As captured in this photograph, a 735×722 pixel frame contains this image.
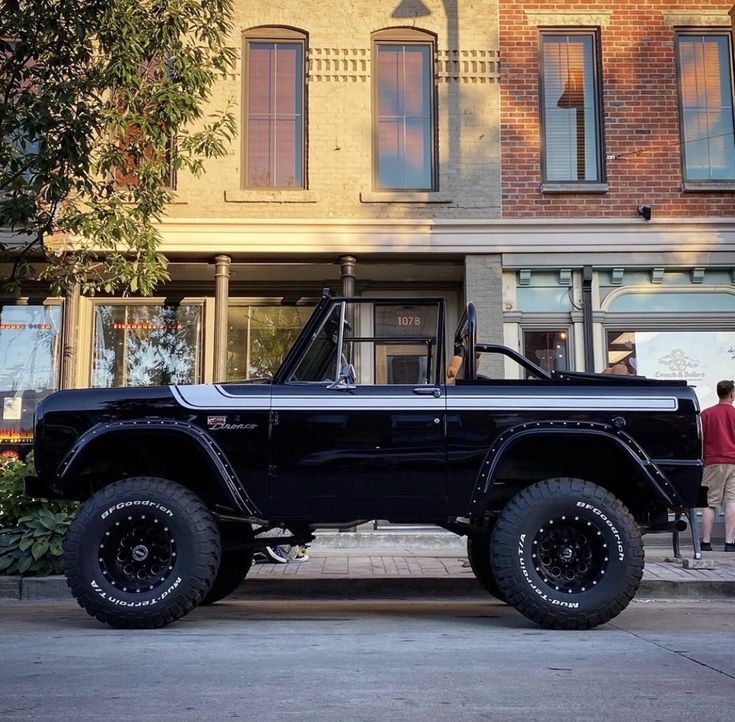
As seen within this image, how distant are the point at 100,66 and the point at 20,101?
803 mm

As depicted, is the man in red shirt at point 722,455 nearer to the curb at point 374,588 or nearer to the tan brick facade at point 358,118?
the curb at point 374,588

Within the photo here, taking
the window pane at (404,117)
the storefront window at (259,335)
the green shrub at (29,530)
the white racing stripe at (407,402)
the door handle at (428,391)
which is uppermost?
the window pane at (404,117)

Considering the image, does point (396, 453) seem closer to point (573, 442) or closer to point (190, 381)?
point (573, 442)

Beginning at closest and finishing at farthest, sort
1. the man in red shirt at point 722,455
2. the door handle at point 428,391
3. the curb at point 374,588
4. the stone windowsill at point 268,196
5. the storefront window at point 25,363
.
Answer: the door handle at point 428,391
the curb at point 374,588
the man in red shirt at point 722,455
the stone windowsill at point 268,196
the storefront window at point 25,363

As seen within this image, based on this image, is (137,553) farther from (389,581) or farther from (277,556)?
(277,556)

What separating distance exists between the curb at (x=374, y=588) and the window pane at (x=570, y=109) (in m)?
5.99

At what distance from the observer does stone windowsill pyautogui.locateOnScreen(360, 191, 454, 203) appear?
1142cm

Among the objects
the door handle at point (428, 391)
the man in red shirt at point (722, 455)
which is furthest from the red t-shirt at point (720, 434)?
the door handle at point (428, 391)

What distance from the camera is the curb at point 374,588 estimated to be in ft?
24.1

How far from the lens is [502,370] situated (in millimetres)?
11047

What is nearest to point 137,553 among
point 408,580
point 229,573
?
point 229,573

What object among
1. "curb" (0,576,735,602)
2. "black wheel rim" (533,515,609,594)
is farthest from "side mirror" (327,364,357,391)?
"curb" (0,576,735,602)

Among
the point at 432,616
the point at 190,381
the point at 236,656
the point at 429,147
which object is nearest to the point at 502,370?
the point at 429,147

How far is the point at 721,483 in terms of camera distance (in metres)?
9.53
